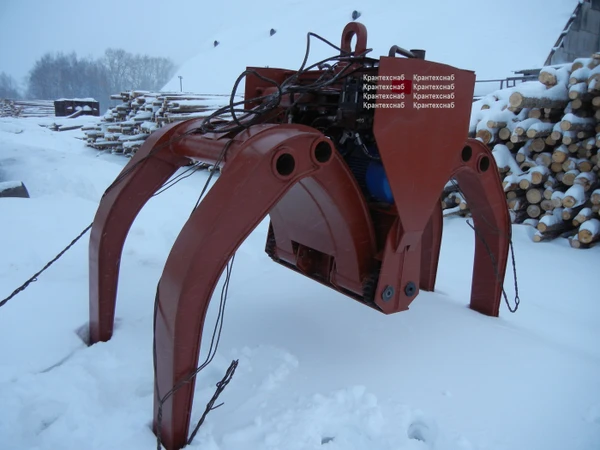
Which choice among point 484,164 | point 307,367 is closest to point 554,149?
point 484,164

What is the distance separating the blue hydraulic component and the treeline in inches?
2065

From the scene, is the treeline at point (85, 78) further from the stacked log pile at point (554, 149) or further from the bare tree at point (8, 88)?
the stacked log pile at point (554, 149)

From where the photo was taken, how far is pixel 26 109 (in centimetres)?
3169

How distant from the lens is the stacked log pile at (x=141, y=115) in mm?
10320

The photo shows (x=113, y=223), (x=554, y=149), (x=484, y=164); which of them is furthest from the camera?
(x=554, y=149)

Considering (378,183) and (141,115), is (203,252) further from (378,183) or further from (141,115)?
(141,115)

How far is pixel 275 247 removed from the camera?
3.11m

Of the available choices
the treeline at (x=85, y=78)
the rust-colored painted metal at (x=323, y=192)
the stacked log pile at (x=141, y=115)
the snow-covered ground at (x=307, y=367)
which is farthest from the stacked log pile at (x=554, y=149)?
the treeline at (x=85, y=78)

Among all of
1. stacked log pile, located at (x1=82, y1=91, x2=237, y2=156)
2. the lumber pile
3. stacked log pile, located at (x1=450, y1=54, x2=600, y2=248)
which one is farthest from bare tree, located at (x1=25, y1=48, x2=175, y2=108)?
stacked log pile, located at (x1=450, y1=54, x2=600, y2=248)

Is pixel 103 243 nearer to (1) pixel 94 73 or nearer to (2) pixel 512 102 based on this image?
(2) pixel 512 102

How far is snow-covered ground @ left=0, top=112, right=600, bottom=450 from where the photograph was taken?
1.93m

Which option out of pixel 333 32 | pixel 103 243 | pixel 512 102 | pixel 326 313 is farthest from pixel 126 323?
pixel 333 32

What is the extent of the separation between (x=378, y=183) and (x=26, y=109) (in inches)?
1429

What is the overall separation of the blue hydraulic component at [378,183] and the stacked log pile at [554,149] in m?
3.43
